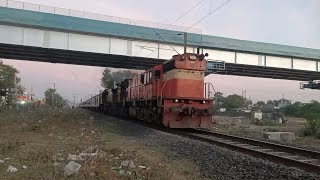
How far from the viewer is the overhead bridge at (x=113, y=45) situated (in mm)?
37250

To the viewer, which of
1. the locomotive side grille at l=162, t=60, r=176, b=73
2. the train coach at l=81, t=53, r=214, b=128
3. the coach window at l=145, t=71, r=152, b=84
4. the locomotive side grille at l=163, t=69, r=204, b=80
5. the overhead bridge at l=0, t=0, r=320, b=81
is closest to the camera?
the train coach at l=81, t=53, r=214, b=128

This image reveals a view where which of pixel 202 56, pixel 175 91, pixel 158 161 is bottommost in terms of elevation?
pixel 158 161

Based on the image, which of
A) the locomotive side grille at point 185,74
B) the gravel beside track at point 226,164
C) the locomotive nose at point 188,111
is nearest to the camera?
the gravel beside track at point 226,164

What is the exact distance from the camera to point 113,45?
40938 millimetres

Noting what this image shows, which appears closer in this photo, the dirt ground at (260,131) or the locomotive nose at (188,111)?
the dirt ground at (260,131)

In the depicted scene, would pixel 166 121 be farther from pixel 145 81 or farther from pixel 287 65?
pixel 287 65

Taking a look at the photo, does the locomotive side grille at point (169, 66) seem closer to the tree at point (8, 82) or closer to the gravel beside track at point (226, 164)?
the gravel beside track at point (226, 164)

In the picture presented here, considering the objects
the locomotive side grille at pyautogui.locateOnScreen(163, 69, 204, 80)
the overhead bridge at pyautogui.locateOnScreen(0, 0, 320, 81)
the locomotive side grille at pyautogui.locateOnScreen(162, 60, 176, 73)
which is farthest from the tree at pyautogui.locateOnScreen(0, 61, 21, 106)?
the locomotive side grille at pyautogui.locateOnScreen(163, 69, 204, 80)

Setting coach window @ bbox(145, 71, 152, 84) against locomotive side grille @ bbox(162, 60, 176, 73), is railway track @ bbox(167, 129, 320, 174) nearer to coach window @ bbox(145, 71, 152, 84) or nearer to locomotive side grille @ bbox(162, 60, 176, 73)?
locomotive side grille @ bbox(162, 60, 176, 73)

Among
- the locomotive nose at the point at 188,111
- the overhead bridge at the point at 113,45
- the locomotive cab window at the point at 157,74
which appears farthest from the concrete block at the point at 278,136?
the overhead bridge at the point at 113,45

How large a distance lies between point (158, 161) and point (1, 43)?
102 feet

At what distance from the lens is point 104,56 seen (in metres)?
43.5

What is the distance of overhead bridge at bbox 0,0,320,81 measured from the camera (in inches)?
1467

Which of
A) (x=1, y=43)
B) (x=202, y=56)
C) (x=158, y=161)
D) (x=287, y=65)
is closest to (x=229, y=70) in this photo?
(x=287, y=65)
